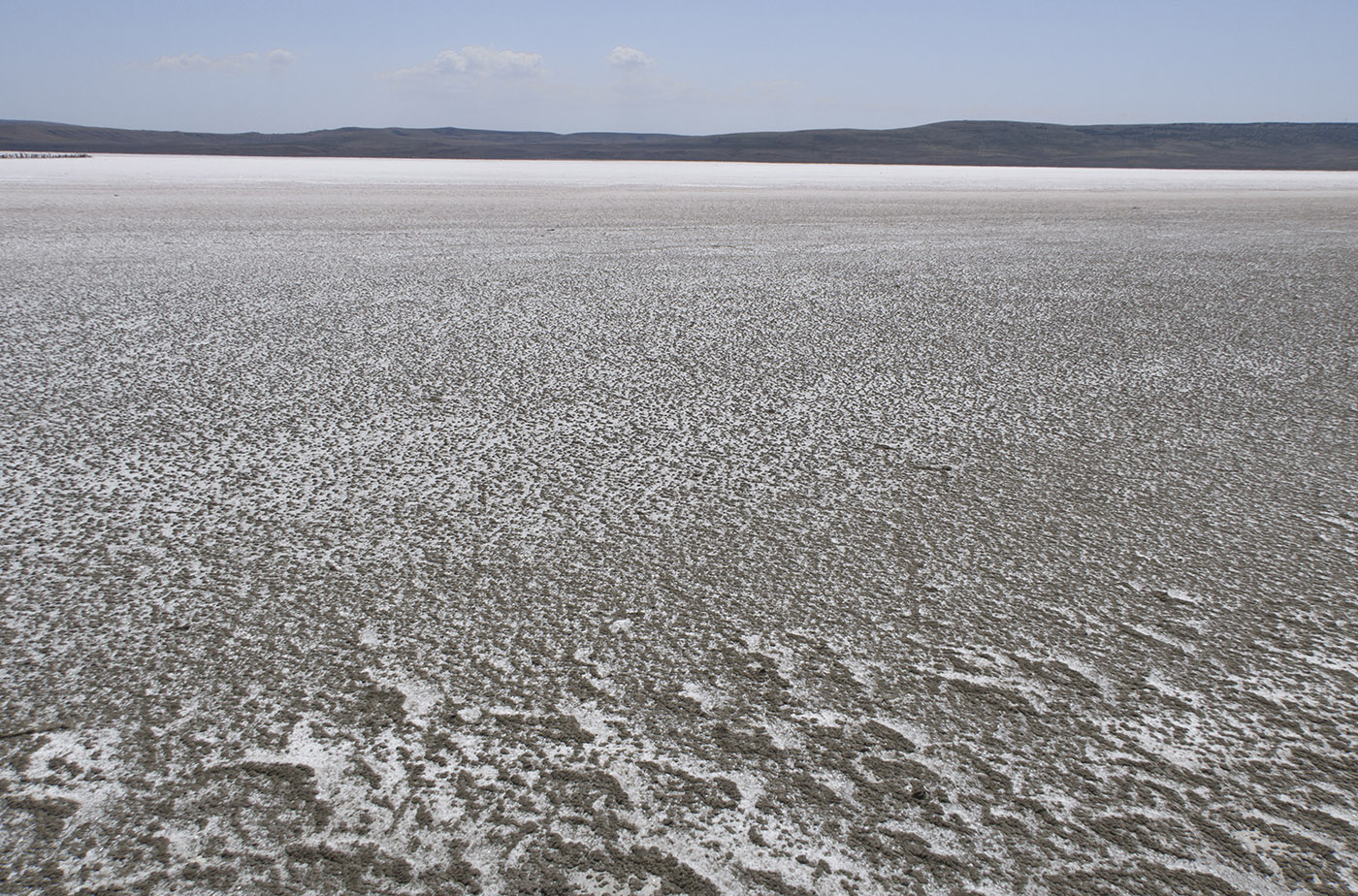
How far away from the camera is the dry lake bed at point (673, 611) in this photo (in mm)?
1098

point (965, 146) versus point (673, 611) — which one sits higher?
point (965, 146)

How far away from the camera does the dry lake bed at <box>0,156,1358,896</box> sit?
1.10 meters

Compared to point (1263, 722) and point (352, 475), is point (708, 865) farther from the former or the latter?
point (352, 475)

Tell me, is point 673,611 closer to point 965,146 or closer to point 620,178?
point 620,178

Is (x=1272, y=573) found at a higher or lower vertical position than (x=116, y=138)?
lower

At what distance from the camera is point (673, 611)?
1.62 meters

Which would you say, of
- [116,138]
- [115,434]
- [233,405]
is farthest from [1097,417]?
[116,138]

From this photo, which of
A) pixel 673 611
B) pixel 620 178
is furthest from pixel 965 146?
pixel 673 611

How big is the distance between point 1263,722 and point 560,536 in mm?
1296

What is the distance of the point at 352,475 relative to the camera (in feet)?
7.30

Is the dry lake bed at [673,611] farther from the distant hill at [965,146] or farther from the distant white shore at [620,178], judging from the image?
the distant hill at [965,146]

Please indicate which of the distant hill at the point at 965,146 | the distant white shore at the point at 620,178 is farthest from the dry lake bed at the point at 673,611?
the distant hill at the point at 965,146

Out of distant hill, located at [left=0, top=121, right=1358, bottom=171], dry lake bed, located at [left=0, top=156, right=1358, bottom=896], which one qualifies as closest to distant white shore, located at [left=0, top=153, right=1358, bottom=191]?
dry lake bed, located at [left=0, top=156, right=1358, bottom=896]

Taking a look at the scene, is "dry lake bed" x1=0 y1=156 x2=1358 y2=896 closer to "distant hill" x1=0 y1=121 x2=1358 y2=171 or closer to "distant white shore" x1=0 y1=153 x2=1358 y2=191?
"distant white shore" x1=0 y1=153 x2=1358 y2=191
